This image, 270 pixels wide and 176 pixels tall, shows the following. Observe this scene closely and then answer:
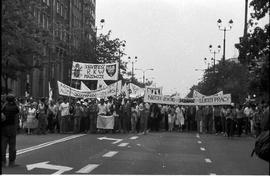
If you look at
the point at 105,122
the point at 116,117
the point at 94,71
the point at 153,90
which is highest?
the point at 94,71

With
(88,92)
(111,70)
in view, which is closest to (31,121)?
(88,92)

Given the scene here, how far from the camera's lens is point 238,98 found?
5056 centimetres

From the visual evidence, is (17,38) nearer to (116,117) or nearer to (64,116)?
(64,116)

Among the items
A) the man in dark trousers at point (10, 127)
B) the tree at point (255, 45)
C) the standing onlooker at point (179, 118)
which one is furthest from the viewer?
the standing onlooker at point (179, 118)

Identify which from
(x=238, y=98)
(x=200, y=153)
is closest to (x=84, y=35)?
(x=238, y=98)

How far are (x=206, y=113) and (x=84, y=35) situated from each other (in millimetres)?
35907

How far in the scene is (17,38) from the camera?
1379 inches

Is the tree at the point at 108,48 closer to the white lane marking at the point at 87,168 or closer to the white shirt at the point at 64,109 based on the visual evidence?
the white shirt at the point at 64,109

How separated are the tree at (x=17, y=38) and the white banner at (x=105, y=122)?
5.23 m

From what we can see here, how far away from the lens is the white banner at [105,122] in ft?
108

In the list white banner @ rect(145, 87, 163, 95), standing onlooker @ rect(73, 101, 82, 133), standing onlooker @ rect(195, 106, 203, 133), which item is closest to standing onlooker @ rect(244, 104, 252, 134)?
standing onlooker @ rect(195, 106, 203, 133)

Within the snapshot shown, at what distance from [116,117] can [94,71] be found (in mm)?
6387

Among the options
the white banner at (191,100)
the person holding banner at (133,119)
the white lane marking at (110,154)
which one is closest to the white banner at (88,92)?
the white banner at (191,100)

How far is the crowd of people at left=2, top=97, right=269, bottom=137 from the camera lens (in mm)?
31734
